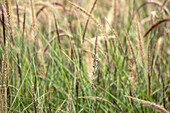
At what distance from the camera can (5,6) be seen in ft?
3.33

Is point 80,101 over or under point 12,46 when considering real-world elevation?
under

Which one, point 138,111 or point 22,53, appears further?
point 22,53

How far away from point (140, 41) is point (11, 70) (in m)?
0.90

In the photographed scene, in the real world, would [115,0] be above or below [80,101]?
above

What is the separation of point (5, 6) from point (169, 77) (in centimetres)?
141

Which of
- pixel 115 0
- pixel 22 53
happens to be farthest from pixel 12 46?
pixel 115 0

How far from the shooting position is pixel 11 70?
52.5 inches

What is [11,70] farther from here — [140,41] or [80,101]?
[140,41]

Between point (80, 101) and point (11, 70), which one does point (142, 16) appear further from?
point (11, 70)

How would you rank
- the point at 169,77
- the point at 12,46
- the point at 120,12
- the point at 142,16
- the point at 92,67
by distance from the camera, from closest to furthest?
the point at 92,67
the point at 12,46
the point at 169,77
the point at 120,12
the point at 142,16

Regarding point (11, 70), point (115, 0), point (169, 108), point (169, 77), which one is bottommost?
point (169, 108)

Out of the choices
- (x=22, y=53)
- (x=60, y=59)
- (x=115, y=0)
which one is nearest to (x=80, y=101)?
(x=60, y=59)

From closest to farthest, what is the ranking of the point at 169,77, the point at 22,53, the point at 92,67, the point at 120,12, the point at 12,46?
the point at 92,67 → the point at 12,46 → the point at 22,53 → the point at 169,77 → the point at 120,12

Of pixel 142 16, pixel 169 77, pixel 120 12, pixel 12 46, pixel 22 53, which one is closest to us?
pixel 12 46
